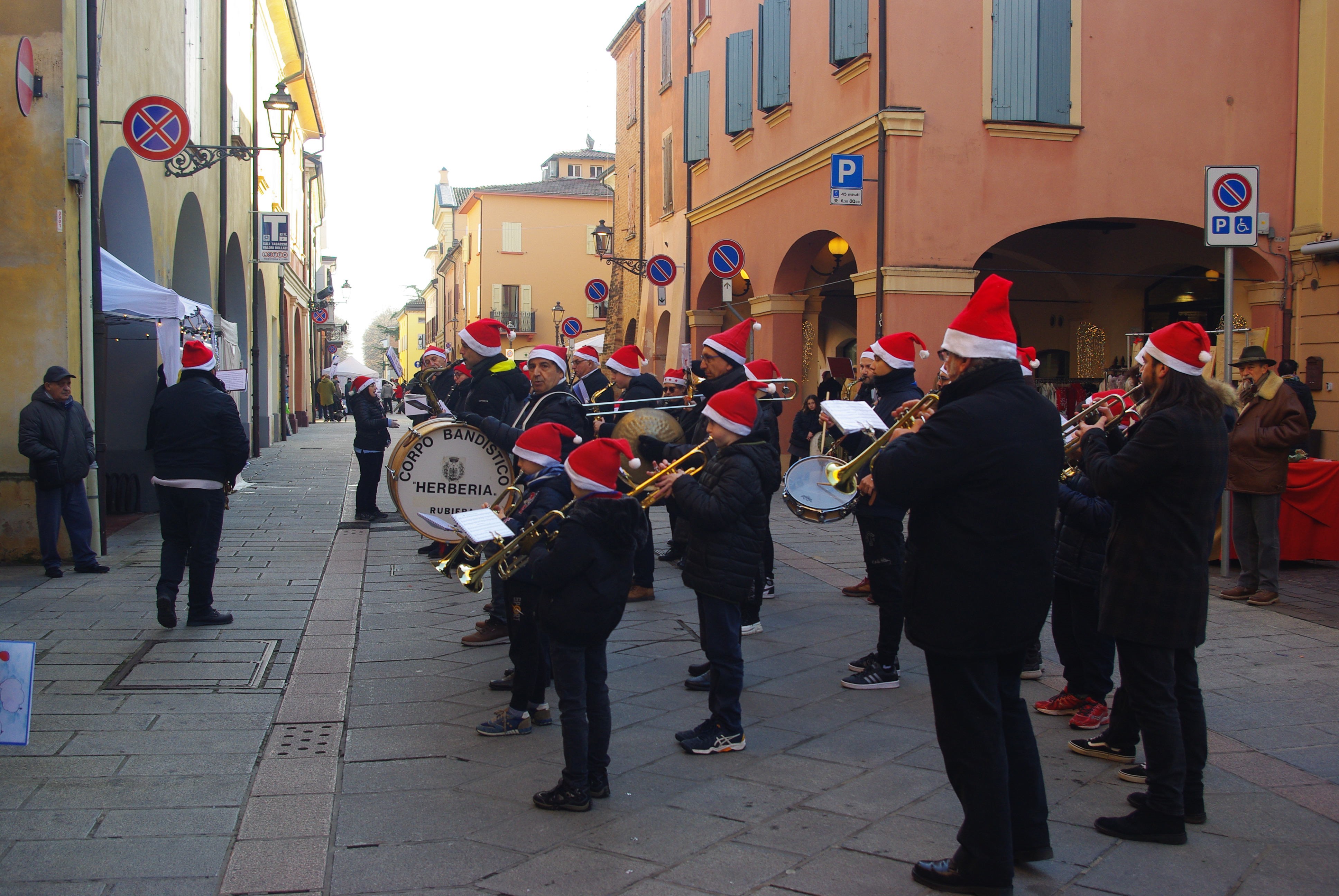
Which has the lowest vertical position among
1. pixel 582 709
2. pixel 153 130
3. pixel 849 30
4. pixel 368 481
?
pixel 582 709

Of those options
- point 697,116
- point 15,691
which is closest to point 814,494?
point 15,691

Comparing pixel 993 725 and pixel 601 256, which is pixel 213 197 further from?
pixel 993 725

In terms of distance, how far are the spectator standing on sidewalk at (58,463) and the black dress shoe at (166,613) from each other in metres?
2.22

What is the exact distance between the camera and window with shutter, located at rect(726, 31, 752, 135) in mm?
18438

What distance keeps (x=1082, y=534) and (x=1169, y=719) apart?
4.32 feet

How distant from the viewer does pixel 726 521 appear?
14.9ft

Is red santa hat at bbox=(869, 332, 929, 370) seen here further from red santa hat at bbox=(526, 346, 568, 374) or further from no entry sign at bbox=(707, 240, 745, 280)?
no entry sign at bbox=(707, 240, 745, 280)

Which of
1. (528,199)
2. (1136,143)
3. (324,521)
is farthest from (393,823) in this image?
(528,199)

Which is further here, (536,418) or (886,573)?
(536,418)

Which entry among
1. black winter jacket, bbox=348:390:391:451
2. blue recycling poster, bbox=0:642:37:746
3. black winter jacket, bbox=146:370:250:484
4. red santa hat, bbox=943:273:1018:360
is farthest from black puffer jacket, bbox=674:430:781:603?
black winter jacket, bbox=348:390:391:451

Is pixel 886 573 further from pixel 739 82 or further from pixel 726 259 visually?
pixel 739 82

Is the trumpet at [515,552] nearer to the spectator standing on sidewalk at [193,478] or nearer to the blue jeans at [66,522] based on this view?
the spectator standing on sidewalk at [193,478]

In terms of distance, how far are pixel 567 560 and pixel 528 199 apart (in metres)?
51.3

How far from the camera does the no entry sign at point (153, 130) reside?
10523mm
